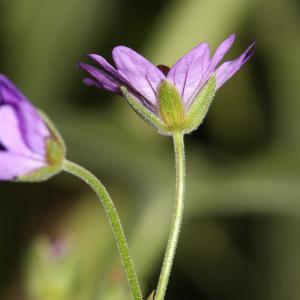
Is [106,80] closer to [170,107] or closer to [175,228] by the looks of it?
[170,107]

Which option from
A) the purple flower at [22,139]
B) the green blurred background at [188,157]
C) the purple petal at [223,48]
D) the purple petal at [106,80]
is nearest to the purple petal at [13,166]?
the purple flower at [22,139]

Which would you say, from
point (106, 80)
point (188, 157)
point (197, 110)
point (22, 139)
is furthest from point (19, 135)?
point (188, 157)

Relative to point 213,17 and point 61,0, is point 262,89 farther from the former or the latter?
point 61,0

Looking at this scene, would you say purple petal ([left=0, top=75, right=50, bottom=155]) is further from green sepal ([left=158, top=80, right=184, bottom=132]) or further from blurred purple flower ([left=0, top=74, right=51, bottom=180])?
green sepal ([left=158, top=80, right=184, bottom=132])

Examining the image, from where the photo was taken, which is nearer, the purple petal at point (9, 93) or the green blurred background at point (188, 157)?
the purple petal at point (9, 93)

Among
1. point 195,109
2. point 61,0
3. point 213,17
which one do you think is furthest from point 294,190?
point 195,109

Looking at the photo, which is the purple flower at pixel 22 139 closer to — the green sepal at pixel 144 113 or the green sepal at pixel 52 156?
the green sepal at pixel 52 156
